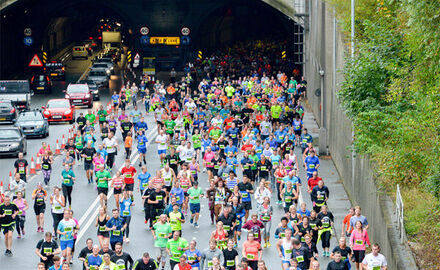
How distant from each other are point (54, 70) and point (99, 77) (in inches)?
239

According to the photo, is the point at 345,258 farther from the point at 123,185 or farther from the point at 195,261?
the point at 123,185


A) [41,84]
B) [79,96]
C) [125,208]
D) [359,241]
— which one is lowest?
[359,241]

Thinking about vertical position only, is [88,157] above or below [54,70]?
below

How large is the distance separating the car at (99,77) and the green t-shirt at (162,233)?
125ft

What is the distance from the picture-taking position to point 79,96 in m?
47.7

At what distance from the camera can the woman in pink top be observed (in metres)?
19.2

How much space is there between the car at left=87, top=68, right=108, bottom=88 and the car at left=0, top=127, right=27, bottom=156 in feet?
74.2

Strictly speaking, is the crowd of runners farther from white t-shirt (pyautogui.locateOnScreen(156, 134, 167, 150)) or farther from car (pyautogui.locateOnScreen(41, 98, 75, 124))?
car (pyautogui.locateOnScreen(41, 98, 75, 124))

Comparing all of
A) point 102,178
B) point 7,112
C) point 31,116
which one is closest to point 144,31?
point 7,112

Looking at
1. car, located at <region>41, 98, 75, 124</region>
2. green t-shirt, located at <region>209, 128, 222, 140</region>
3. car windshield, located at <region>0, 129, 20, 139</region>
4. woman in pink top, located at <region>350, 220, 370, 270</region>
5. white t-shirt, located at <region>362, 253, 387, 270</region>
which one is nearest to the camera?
white t-shirt, located at <region>362, 253, 387, 270</region>

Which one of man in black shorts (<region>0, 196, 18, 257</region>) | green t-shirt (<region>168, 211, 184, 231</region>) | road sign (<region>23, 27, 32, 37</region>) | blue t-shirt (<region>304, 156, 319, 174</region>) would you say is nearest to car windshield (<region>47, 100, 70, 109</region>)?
blue t-shirt (<region>304, 156, 319, 174</region>)

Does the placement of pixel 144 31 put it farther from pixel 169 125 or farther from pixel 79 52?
pixel 169 125

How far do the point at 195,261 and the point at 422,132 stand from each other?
5.03 meters

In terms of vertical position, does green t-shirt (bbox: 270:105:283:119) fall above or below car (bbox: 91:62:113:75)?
below
